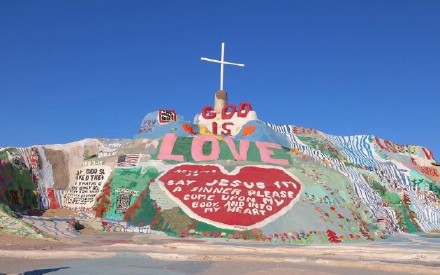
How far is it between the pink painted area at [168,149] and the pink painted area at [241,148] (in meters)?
2.77

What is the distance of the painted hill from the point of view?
69.9ft

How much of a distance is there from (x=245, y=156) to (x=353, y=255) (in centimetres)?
1301

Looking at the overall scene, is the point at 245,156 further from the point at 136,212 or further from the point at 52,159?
the point at 52,159

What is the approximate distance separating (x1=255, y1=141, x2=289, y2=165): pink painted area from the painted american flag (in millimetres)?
6624

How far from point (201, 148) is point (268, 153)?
12.0 feet

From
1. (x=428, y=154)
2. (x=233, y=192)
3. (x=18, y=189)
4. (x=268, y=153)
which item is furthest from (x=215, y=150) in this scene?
(x=428, y=154)

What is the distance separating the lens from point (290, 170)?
81.9 ft

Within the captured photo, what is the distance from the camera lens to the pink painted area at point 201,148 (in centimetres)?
2694

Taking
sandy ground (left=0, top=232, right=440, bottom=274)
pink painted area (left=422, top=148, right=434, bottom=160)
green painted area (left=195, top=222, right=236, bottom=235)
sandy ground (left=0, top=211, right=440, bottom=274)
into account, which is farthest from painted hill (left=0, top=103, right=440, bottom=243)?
sandy ground (left=0, top=232, right=440, bottom=274)

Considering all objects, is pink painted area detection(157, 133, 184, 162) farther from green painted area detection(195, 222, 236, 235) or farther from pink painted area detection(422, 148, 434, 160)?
pink painted area detection(422, 148, 434, 160)

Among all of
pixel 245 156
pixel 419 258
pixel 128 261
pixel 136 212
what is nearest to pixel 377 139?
pixel 245 156

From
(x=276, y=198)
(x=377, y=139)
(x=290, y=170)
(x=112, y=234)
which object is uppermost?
(x=377, y=139)

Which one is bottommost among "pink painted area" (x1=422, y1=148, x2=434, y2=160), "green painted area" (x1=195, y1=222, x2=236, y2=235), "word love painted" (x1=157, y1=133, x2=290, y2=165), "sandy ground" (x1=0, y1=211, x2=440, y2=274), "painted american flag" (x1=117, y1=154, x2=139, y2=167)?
"sandy ground" (x1=0, y1=211, x2=440, y2=274)

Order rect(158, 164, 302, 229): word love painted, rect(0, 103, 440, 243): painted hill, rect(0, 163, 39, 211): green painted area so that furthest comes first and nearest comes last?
rect(0, 163, 39, 211): green painted area < rect(0, 103, 440, 243): painted hill < rect(158, 164, 302, 229): word love painted
